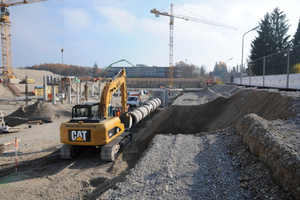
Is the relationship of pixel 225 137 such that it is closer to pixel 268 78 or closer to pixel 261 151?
pixel 261 151

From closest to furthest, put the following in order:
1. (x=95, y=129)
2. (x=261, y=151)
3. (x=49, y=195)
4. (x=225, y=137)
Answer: (x=261, y=151), (x=49, y=195), (x=225, y=137), (x=95, y=129)

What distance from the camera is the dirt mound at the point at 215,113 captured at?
11734 mm

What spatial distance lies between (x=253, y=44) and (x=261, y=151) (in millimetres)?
37784

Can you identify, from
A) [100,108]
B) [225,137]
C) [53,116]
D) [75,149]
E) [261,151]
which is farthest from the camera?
[53,116]

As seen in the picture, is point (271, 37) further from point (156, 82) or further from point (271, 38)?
point (156, 82)

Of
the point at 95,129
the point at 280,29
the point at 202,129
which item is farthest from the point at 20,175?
the point at 280,29

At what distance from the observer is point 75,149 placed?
10508 mm

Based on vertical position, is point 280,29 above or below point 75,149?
above

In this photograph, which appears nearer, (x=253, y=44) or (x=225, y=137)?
(x=225, y=137)

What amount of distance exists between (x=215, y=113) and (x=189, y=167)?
10.1m

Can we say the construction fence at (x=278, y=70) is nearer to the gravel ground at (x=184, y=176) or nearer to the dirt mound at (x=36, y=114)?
the gravel ground at (x=184, y=176)

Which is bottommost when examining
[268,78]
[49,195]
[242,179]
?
[49,195]

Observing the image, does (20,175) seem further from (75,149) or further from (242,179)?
(242,179)

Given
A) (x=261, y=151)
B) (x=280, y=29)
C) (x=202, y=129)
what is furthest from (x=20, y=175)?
(x=280, y=29)
